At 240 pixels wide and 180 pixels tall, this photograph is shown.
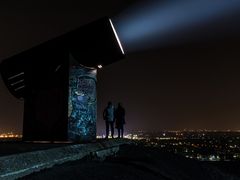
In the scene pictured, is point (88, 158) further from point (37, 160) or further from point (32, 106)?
point (32, 106)

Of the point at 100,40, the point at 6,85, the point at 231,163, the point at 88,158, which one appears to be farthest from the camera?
the point at 231,163

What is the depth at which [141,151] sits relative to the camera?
1136 centimetres

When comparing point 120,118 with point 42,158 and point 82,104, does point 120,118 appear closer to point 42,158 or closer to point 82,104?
point 82,104

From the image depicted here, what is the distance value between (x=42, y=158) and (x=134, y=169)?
6.56 feet

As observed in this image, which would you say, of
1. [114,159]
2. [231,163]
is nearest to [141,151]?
[114,159]

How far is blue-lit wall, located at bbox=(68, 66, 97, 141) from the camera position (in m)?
11.2

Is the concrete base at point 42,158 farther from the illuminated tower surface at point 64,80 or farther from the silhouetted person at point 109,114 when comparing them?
the silhouetted person at point 109,114

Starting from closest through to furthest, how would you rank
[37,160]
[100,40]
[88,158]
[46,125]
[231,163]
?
[37,160]
[88,158]
[100,40]
[46,125]
[231,163]

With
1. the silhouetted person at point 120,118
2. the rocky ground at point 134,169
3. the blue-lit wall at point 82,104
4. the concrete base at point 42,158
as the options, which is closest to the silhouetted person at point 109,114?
the silhouetted person at point 120,118

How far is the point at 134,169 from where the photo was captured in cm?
777

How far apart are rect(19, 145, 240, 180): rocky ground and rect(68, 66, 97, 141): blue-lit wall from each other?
1.27m

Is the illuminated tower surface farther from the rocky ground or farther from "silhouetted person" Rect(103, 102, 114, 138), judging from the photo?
"silhouetted person" Rect(103, 102, 114, 138)

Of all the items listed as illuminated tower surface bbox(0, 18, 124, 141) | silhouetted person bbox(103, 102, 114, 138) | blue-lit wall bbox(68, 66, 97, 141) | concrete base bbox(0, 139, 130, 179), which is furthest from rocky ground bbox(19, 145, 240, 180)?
silhouetted person bbox(103, 102, 114, 138)

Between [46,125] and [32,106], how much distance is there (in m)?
A: 0.89
